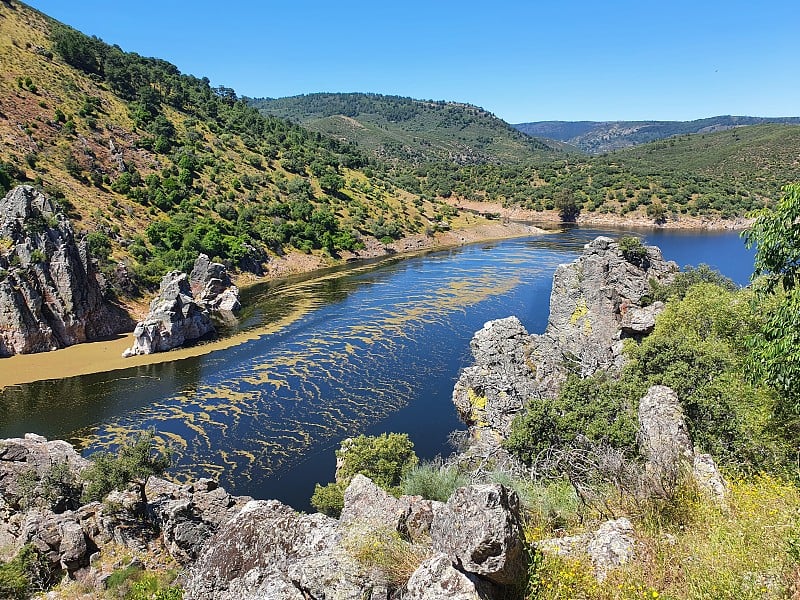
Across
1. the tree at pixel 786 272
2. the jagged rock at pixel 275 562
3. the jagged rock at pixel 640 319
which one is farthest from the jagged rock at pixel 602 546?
the jagged rock at pixel 640 319

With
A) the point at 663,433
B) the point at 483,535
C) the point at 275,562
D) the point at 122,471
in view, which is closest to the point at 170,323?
the point at 122,471

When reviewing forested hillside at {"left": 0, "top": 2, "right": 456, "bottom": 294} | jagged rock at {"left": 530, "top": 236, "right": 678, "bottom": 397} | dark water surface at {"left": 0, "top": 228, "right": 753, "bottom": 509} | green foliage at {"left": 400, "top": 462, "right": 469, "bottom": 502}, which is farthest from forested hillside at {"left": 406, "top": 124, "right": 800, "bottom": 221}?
green foliage at {"left": 400, "top": 462, "right": 469, "bottom": 502}

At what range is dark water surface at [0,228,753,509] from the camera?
27.2 meters

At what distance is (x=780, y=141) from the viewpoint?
138125 mm

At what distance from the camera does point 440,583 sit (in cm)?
639

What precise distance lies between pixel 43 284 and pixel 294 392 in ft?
77.8

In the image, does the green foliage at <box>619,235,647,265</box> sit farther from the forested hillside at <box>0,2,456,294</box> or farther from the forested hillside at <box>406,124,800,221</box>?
the forested hillside at <box>406,124,800,221</box>

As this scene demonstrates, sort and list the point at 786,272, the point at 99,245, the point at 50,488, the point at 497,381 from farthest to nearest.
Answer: the point at 99,245 < the point at 497,381 < the point at 50,488 < the point at 786,272

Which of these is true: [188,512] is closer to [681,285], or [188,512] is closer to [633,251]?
[681,285]

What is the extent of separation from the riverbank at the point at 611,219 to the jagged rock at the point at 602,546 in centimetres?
10138

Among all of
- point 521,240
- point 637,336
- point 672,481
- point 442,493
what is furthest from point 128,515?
point 521,240

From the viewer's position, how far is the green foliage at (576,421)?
53.3 feet

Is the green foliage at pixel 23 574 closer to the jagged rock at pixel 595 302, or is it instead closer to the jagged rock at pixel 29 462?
the jagged rock at pixel 29 462

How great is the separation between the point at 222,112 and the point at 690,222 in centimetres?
9759
